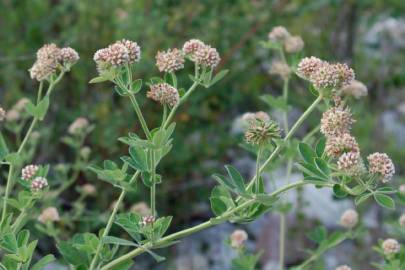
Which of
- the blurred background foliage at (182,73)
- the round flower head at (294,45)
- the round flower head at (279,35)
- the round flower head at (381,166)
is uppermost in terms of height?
the round flower head at (381,166)

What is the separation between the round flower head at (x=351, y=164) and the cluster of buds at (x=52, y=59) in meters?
0.62

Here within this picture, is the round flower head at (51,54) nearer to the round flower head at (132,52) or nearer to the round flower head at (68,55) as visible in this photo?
the round flower head at (68,55)

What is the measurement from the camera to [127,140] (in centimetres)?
136

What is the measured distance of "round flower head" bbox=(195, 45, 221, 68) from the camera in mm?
1519

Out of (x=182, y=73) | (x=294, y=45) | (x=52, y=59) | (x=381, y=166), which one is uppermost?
(x=52, y=59)

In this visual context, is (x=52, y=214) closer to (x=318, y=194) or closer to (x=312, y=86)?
(x=312, y=86)

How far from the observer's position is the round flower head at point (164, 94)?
1.42 metres

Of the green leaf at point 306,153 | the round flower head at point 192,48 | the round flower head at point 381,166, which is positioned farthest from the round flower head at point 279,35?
the round flower head at point 381,166

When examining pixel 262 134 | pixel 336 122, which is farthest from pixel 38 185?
pixel 336 122

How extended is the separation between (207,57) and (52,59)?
1.07 ft

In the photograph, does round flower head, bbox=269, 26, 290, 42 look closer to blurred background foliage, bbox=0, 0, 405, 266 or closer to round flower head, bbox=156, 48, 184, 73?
round flower head, bbox=156, 48, 184, 73

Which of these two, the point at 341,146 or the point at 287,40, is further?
the point at 287,40

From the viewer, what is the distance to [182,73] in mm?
3414

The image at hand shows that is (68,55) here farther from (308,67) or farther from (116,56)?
(308,67)
